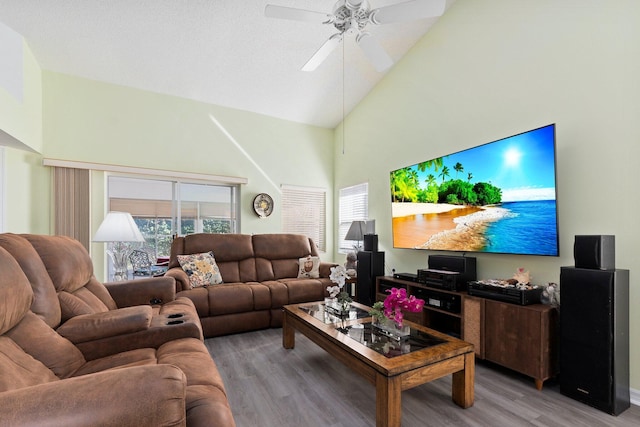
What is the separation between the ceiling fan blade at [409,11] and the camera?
2170 millimetres

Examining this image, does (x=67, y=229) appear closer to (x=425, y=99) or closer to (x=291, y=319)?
(x=291, y=319)

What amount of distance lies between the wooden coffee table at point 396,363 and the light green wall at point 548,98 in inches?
47.0

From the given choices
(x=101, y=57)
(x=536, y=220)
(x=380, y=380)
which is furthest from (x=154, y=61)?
(x=536, y=220)

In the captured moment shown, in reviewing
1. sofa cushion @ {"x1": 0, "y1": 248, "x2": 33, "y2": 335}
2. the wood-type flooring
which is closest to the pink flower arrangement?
the wood-type flooring

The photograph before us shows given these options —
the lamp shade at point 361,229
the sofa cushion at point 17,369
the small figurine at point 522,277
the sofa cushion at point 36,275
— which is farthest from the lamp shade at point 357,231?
the sofa cushion at point 17,369

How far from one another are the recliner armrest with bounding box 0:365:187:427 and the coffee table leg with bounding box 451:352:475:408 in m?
1.63

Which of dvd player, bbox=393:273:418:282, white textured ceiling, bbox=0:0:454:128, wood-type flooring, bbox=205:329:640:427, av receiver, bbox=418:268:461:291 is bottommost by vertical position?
wood-type flooring, bbox=205:329:640:427

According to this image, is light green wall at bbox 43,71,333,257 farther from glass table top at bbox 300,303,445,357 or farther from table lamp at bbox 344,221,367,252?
glass table top at bbox 300,303,445,357

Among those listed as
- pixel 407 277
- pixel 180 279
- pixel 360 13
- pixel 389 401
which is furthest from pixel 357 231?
pixel 389 401

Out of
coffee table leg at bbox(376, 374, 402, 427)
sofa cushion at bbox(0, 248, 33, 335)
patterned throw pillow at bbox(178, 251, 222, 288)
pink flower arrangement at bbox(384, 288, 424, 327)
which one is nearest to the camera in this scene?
sofa cushion at bbox(0, 248, 33, 335)

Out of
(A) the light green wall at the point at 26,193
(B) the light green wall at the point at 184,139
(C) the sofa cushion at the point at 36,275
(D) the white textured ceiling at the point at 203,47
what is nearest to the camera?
(C) the sofa cushion at the point at 36,275

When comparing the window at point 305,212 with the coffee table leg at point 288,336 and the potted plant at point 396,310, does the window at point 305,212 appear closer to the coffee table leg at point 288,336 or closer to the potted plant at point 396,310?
the coffee table leg at point 288,336

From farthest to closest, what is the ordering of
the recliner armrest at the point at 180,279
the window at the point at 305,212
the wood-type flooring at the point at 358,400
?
1. the window at the point at 305,212
2. the recliner armrest at the point at 180,279
3. the wood-type flooring at the point at 358,400

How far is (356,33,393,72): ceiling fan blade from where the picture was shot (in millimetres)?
2598
